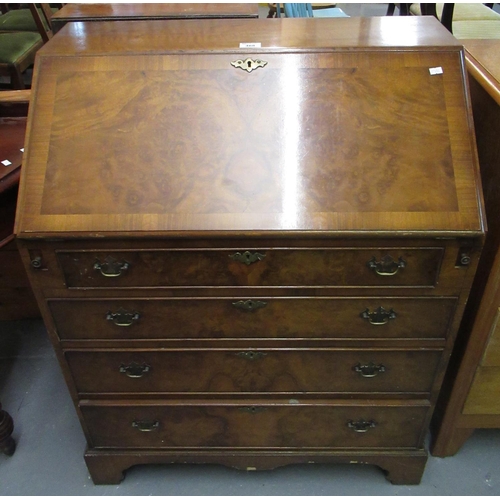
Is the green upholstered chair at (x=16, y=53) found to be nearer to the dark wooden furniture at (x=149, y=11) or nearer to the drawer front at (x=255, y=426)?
the dark wooden furniture at (x=149, y=11)

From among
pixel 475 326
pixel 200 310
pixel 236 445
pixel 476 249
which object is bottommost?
pixel 236 445

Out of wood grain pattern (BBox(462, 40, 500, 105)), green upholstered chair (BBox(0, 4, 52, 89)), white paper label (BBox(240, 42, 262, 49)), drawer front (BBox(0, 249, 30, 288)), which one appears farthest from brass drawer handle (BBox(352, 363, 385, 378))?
green upholstered chair (BBox(0, 4, 52, 89))

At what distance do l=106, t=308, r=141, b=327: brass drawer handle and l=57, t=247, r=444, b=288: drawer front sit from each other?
84 millimetres

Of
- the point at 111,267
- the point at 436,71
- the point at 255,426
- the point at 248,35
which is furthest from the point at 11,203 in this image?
the point at 436,71

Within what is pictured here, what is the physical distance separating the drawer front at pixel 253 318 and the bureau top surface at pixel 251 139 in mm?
210

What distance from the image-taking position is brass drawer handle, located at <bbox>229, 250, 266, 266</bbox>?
3.31ft

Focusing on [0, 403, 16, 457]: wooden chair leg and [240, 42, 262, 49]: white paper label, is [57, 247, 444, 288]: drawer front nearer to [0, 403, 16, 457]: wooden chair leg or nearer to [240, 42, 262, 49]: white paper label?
[240, 42, 262, 49]: white paper label

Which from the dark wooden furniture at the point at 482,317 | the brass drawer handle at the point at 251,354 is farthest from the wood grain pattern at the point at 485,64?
the brass drawer handle at the point at 251,354

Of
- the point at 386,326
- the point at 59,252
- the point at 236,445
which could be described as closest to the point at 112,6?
the point at 59,252

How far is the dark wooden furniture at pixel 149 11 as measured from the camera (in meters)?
1.35

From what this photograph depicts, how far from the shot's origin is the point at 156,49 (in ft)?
3.62

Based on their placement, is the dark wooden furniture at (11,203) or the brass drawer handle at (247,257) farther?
the dark wooden furniture at (11,203)

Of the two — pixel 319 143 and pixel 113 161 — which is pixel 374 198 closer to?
pixel 319 143

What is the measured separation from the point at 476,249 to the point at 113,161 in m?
0.83
